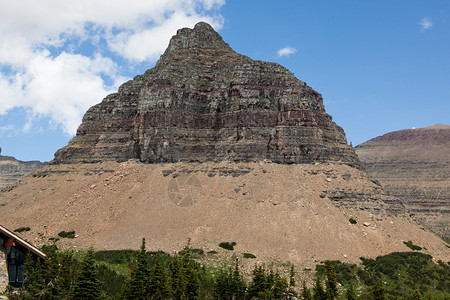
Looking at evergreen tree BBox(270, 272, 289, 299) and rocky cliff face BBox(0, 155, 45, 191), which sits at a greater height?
rocky cliff face BBox(0, 155, 45, 191)

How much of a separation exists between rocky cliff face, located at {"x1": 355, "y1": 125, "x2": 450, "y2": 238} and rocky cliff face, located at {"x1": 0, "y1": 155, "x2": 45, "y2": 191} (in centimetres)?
15911

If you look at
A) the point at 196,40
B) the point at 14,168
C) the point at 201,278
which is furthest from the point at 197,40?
the point at 14,168

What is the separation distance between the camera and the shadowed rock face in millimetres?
77438

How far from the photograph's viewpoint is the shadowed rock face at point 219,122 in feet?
254

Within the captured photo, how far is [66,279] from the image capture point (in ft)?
97.9

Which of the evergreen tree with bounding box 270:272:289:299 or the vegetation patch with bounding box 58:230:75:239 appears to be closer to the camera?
the evergreen tree with bounding box 270:272:289:299

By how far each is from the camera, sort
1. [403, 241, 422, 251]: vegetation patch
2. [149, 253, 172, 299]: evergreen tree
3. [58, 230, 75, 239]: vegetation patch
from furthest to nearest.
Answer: [58, 230, 75, 239]: vegetation patch
[403, 241, 422, 251]: vegetation patch
[149, 253, 172, 299]: evergreen tree

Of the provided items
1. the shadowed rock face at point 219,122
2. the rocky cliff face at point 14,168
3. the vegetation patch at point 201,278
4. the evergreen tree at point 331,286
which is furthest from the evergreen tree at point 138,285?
the rocky cliff face at point 14,168

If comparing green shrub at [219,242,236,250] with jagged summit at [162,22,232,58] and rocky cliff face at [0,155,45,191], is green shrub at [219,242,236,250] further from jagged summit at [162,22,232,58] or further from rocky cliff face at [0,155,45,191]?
rocky cliff face at [0,155,45,191]

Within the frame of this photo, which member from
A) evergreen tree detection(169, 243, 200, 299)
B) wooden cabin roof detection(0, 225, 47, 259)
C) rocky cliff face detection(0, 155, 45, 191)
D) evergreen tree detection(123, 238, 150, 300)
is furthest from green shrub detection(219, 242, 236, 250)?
rocky cliff face detection(0, 155, 45, 191)

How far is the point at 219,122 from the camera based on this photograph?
84.1m

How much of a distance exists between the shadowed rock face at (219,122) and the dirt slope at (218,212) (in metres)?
3.50

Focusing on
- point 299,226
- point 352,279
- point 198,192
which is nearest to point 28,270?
point 352,279

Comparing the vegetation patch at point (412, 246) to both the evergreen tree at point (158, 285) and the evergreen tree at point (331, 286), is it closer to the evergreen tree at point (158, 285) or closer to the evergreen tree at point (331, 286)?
the evergreen tree at point (331, 286)
